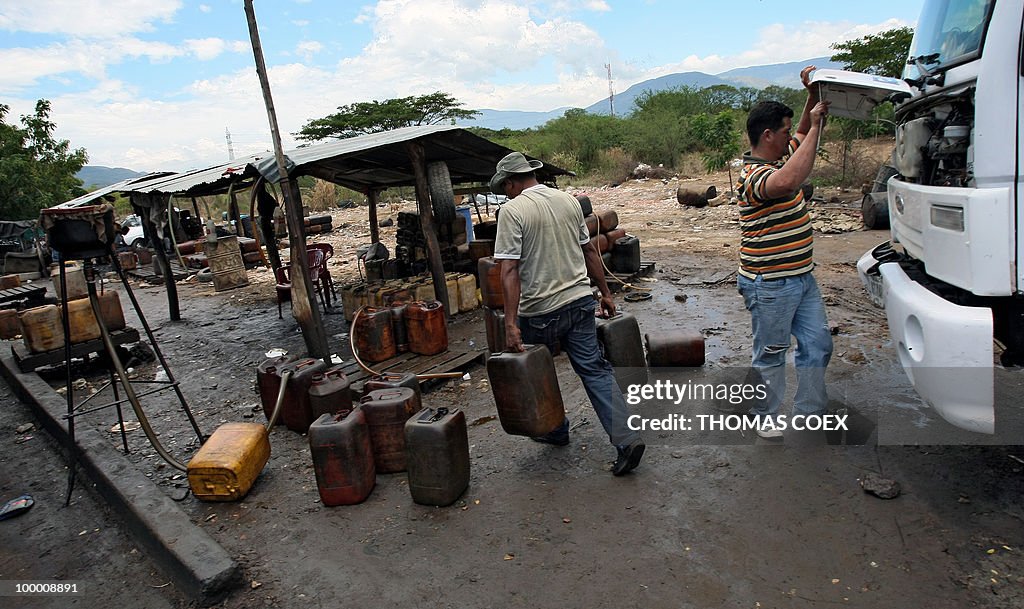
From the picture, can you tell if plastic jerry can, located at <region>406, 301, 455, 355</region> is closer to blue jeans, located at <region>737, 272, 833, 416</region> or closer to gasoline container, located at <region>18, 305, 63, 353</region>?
blue jeans, located at <region>737, 272, 833, 416</region>

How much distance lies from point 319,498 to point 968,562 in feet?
11.5

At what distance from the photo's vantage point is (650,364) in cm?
525

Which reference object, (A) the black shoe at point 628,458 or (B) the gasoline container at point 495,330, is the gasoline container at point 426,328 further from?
(A) the black shoe at point 628,458

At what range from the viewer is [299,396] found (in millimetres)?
4891

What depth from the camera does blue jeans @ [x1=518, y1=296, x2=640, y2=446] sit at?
365 cm

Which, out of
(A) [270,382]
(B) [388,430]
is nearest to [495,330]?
(A) [270,382]

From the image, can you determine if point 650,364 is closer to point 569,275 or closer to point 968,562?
point 569,275

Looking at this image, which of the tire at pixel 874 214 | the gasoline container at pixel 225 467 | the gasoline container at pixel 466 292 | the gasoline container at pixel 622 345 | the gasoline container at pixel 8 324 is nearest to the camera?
the gasoline container at pixel 225 467

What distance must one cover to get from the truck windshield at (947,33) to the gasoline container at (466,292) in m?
5.82

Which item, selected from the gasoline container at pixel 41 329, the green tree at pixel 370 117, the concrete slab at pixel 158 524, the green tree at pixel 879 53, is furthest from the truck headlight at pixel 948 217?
the green tree at pixel 370 117

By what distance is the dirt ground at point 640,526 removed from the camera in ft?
8.70

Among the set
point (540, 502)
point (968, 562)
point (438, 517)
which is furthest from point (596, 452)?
point (968, 562)

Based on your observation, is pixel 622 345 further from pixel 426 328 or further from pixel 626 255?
pixel 626 255

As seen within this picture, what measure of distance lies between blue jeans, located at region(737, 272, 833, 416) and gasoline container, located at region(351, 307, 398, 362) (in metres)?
3.83
